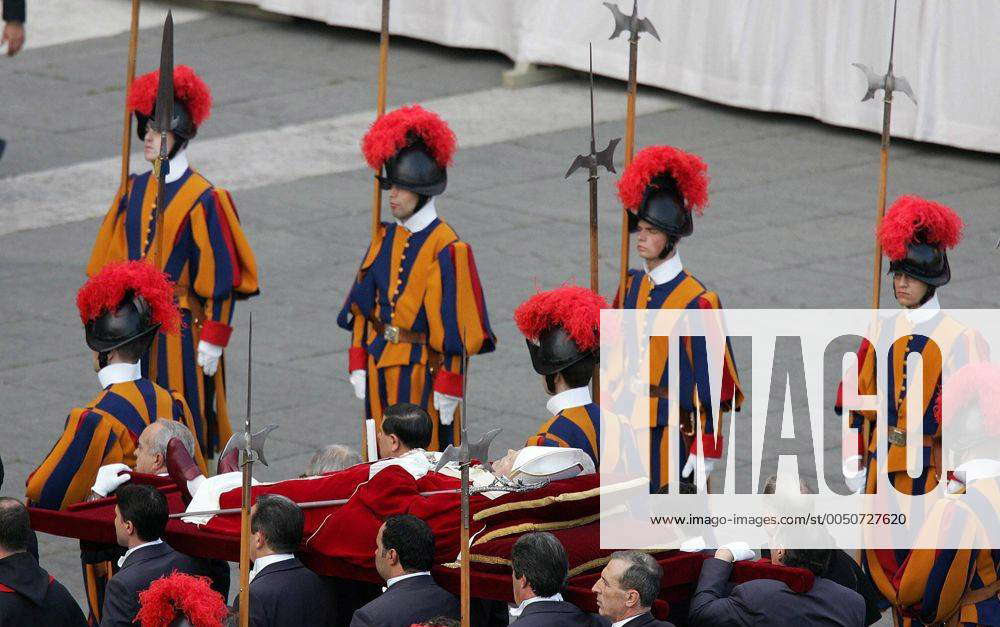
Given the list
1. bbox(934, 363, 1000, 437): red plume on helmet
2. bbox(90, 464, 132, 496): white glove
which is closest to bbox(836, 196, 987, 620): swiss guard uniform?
bbox(934, 363, 1000, 437): red plume on helmet

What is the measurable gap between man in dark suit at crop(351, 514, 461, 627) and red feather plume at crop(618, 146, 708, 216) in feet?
7.41

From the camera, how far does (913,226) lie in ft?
23.7

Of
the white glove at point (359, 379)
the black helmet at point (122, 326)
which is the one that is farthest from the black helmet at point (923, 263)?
the black helmet at point (122, 326)

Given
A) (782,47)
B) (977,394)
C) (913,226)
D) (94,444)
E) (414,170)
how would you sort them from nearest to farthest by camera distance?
(977,394)
(94,444)
(913,226)
(414,170)
(782,47)

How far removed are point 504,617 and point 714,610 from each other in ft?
3.15

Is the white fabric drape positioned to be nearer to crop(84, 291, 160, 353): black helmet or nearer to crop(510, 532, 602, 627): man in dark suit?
crop(84, 291, 160, 353): black helmet

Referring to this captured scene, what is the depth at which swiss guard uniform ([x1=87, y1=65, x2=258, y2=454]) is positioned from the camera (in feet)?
28.0

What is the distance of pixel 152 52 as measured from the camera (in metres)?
15.6

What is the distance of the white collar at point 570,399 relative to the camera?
21.8 ft

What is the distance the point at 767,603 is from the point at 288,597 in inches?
57.0

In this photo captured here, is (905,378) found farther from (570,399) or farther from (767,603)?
(767,603)

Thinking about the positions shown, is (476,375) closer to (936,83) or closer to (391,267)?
(391,267)

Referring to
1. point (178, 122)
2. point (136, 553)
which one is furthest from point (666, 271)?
point (136, 553)

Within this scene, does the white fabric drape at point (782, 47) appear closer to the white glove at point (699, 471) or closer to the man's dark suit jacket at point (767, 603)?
the white glove at point (699, 471)
